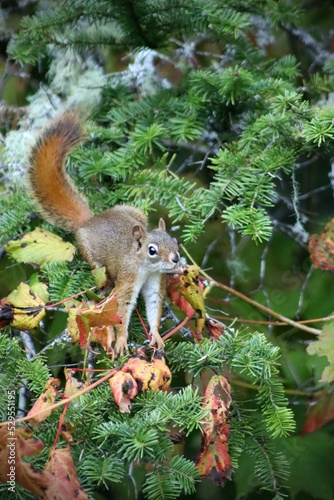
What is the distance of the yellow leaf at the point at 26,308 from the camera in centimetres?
113

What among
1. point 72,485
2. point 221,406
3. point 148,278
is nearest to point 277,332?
point 148,278

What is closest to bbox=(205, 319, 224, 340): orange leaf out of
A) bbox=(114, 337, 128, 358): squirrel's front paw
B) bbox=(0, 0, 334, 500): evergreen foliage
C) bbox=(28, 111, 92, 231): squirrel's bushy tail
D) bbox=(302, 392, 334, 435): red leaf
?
bbox=(0, 0, 334, 500): evergreen foliage

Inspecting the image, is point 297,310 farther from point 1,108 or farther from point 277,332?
point 1,108

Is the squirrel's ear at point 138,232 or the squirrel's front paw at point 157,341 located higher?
the squirrel's ear at point 138,232

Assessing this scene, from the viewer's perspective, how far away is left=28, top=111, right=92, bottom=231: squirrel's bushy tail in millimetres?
1467

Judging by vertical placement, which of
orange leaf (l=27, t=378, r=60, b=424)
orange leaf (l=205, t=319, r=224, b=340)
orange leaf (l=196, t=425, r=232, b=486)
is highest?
orange leaf (l=27, t=378, r=60, b=424)

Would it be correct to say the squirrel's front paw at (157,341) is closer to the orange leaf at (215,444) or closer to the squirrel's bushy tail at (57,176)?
the orange leaf at (215,444)

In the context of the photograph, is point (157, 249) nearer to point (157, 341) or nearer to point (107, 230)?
point (107, 230)

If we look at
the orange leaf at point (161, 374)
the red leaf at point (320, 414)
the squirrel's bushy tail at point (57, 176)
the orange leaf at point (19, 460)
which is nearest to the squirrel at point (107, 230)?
the squirrel's bushy tail at point (57, 176)

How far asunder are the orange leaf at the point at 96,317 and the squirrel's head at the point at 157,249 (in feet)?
1.02

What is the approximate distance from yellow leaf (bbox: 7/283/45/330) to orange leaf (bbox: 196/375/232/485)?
1.00 ft

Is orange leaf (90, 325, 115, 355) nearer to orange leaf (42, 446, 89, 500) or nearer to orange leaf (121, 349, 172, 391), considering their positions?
orange leaf (121, 349, 172, 391)

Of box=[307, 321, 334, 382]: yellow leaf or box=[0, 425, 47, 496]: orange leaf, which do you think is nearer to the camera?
box=[0, 425, 47, 496]: orange leaf

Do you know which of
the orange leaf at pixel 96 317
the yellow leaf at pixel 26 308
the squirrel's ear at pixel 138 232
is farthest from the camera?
the squirrel's ear at pixel 138 232
